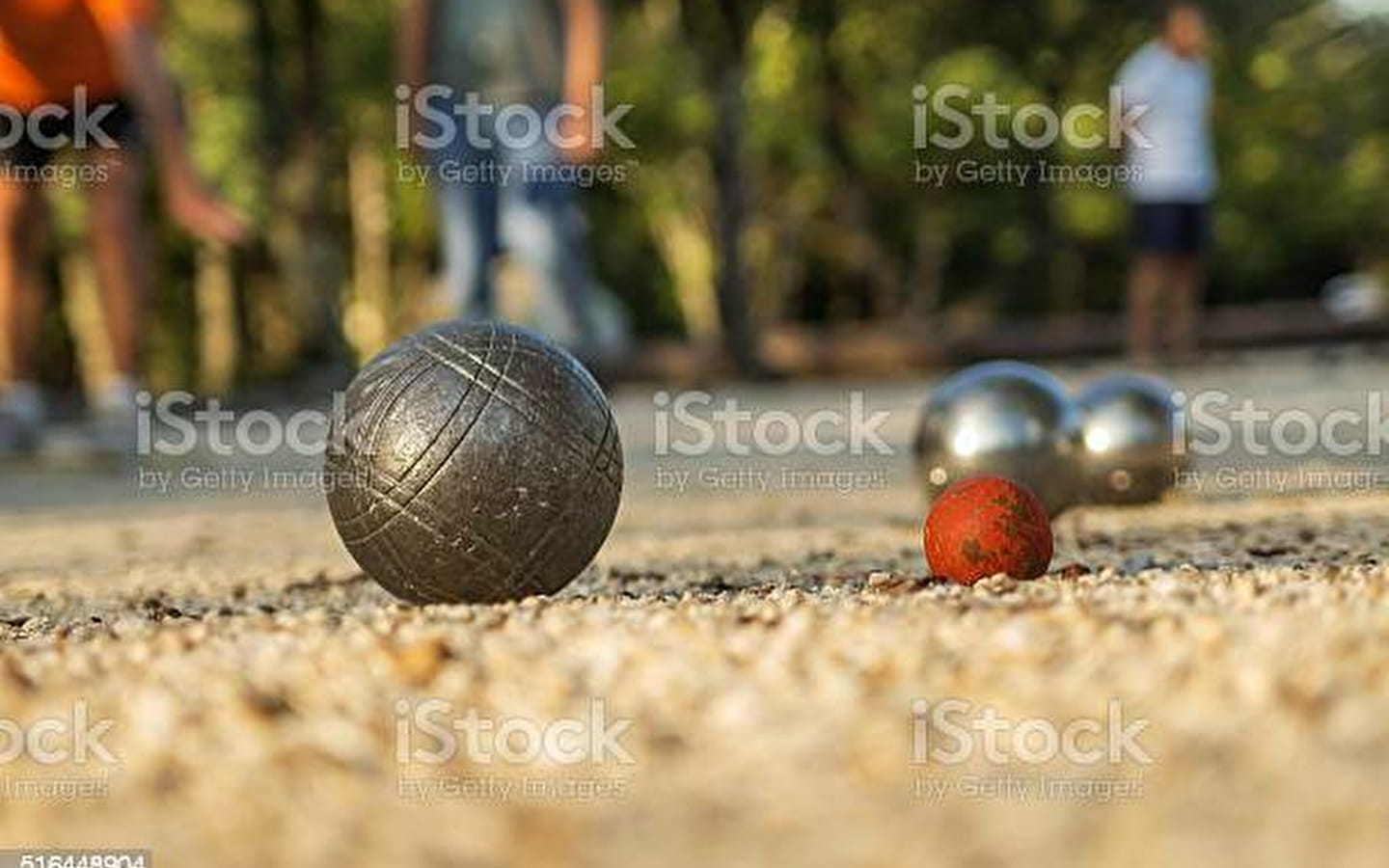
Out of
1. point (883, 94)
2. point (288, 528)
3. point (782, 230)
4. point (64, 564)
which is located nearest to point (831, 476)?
point (288, 528)

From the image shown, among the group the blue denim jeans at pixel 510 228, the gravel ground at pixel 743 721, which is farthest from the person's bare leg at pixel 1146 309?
the gravel ground at pixel 743 721

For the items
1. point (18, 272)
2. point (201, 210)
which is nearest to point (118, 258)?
point (18, 272)

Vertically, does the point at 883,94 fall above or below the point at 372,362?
above

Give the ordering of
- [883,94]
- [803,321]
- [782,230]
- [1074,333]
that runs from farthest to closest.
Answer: [803,321] < [782,230] < [883,94] < [1074,333]

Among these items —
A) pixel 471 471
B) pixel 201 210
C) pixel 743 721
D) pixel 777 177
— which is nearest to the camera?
pixel 743 721

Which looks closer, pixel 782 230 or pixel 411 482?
pixel 411 482

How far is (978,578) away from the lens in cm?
530

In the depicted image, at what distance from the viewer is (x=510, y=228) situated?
11828mm

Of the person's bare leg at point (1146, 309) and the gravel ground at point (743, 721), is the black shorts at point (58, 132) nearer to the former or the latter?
the gravel ground at point (743, 721)

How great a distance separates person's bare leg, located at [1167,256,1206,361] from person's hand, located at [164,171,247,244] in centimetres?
798

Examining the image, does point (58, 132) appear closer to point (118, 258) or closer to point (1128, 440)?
point (118, 258)

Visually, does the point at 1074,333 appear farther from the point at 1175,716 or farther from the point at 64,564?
the point at 1175,716

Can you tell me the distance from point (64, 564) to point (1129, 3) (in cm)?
2136

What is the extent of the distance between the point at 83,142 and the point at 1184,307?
8.35m
